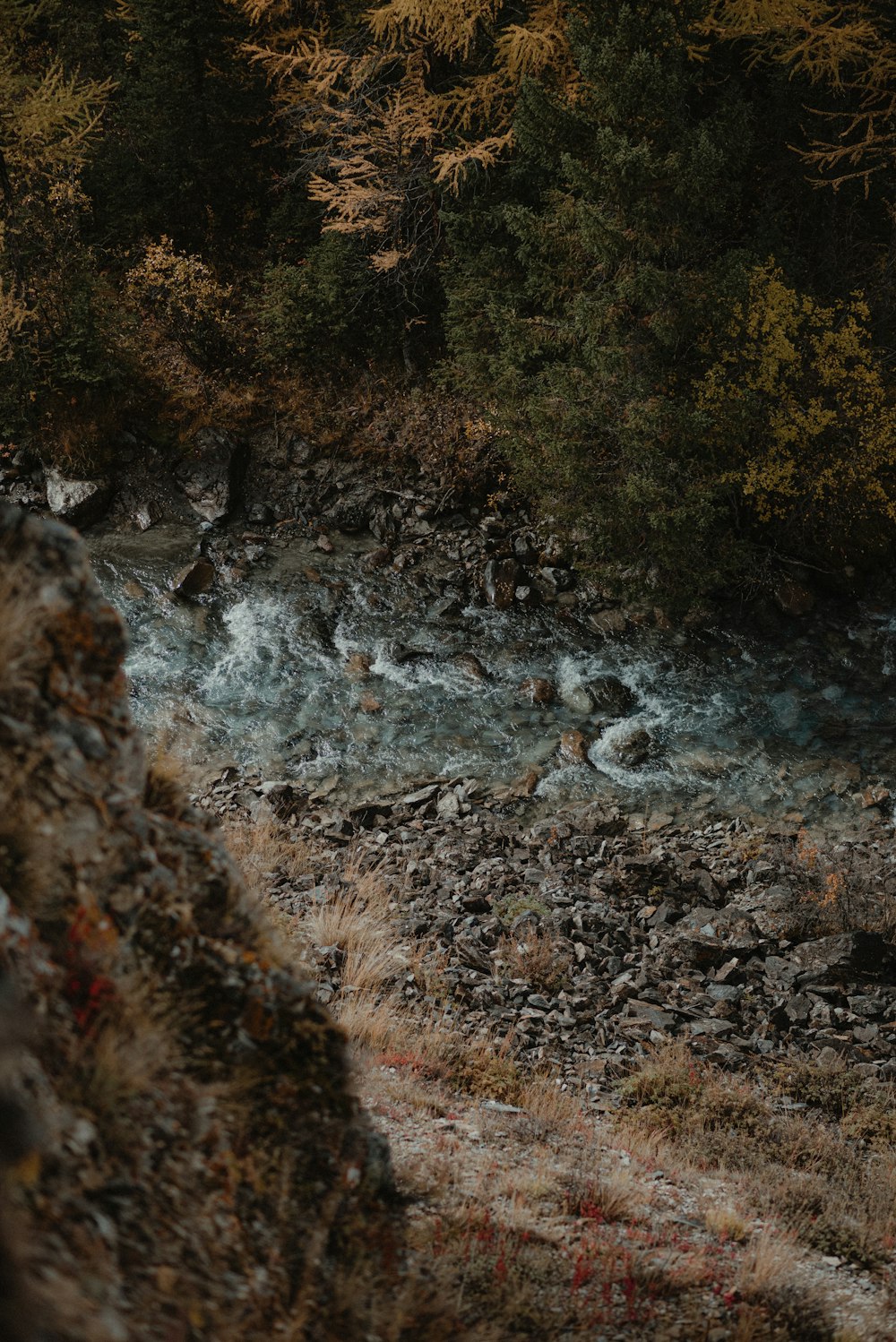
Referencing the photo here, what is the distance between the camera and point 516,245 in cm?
1563

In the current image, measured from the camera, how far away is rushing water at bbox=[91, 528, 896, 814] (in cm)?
1222

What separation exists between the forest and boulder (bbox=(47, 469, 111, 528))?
44 centimetres

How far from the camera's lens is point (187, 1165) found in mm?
2664

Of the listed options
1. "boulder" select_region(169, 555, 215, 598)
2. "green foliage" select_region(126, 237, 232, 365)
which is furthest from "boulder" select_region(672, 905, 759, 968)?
"green foliage" select_region(126, 237, 232, 365)

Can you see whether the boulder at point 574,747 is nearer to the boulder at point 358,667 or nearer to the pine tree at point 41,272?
the boulder at point 358,667

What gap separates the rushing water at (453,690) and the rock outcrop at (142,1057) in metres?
8.67

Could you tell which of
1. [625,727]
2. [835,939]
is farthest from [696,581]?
[835,939]

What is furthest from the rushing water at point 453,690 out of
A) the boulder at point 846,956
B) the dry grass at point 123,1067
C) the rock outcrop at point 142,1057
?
the dry grass at point 123,1067

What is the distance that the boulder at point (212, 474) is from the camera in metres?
16.5

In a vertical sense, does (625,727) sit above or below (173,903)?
below

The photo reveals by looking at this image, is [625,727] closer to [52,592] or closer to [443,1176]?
[443,1176]

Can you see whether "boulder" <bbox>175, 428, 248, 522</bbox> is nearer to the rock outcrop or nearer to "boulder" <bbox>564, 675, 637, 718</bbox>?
"boulder" <bbox>564, 675, 637, 718</bbox>

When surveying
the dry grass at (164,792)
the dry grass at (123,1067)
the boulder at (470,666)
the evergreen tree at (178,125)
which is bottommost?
the boulder at (470,666)

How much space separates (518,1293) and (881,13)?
18441mm
